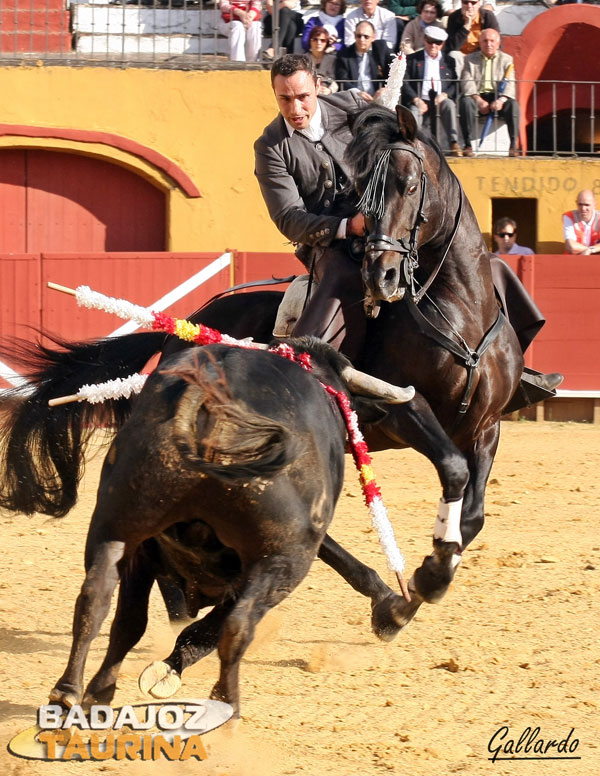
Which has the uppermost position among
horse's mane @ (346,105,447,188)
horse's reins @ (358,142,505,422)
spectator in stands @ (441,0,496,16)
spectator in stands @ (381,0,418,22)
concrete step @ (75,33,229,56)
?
spectator in stands @ (441,0,496,16)

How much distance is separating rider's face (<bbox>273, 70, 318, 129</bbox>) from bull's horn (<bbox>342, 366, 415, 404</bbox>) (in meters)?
1.61

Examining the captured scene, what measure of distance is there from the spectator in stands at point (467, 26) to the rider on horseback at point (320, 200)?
8.24m

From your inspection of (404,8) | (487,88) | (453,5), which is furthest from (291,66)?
(453,5)

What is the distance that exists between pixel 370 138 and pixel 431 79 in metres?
A: 8.24

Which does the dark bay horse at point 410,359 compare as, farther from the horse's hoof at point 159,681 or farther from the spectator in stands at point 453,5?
the spectator in stands at point 453,5

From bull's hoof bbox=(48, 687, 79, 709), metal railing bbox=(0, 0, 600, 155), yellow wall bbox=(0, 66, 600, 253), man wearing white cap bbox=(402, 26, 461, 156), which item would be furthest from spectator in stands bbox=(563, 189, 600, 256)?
bull's hoof bbox=(48, 687, 79, 709)

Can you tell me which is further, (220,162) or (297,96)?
(220,162)

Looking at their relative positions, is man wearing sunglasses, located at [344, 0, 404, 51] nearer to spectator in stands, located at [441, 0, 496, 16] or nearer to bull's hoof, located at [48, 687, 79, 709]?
spectator in stands, located at [441, 0, 496, 16]

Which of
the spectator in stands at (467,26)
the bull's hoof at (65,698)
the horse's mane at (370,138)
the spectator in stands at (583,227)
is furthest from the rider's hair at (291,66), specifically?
the spectator in stands at (467,26)

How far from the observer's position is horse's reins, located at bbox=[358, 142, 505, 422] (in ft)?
14.6

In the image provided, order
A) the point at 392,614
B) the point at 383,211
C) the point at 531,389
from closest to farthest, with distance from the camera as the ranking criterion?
the point at 383,211 < the point at 392,614 < the point at 531,389

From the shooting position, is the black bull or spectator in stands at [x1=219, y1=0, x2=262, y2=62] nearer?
the black bull

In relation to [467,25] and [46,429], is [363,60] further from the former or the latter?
[46,429]

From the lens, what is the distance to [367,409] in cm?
384
